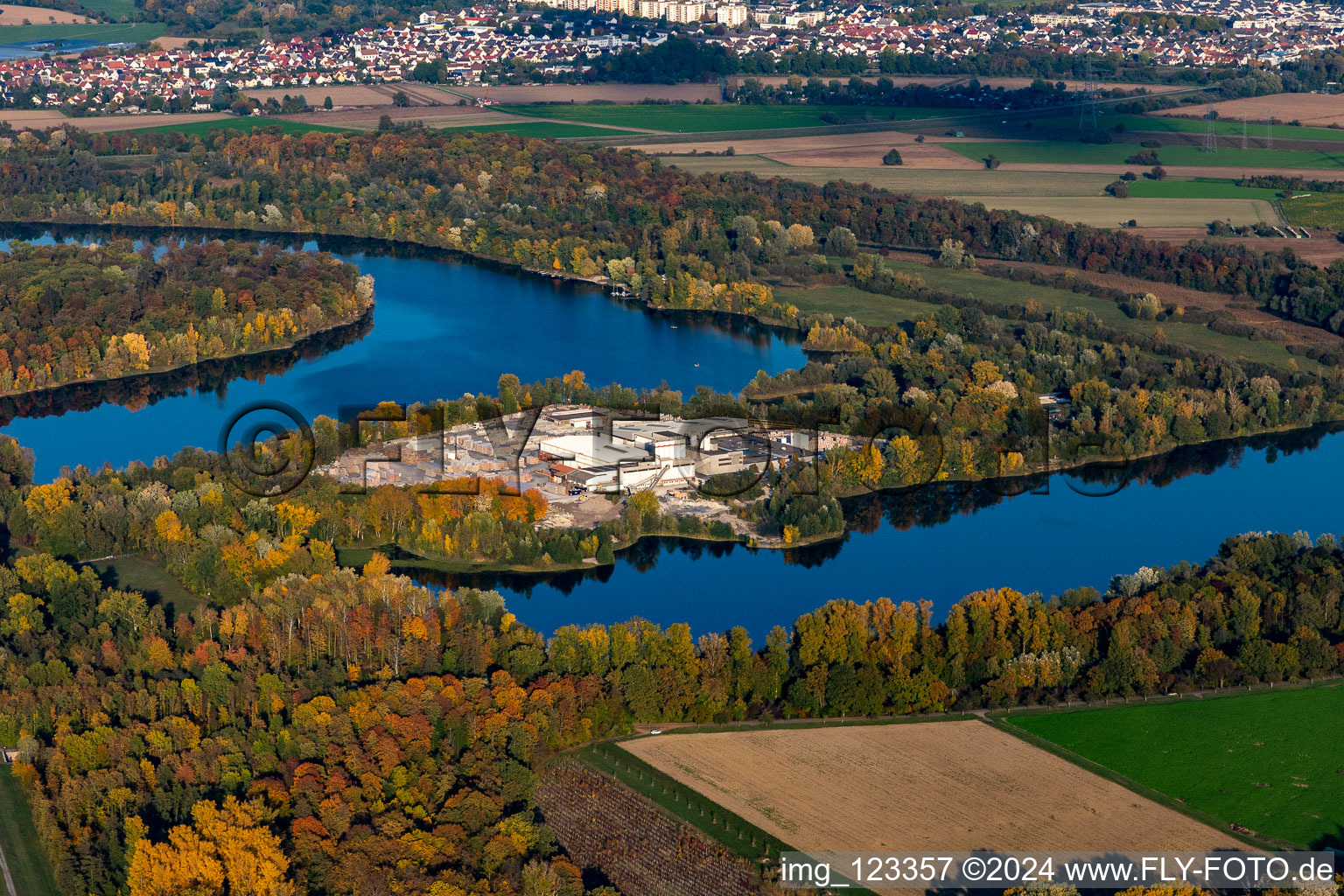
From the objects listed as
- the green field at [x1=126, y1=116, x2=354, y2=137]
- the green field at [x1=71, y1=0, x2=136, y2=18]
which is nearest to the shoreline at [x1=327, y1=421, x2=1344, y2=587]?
the green field at [x1=126, y1=116, x2=354, y2=137]

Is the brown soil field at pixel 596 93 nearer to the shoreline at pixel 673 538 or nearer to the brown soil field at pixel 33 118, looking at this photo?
the brown soil field at pixel 33 118

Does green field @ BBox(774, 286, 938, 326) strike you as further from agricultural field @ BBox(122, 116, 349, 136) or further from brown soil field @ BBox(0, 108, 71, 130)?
brown soil field @ BBox(0, 108, 71, 130)

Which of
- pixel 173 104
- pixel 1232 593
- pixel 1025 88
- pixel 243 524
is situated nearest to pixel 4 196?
pixel 173 104

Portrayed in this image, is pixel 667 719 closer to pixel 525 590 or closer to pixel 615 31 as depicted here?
pixel 525 590

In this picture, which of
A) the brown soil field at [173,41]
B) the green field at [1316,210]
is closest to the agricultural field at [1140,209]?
the green field at [1316,210]

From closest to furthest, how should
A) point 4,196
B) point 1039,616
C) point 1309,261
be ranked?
point 1039,616 < point 1309,261 < point 4,196

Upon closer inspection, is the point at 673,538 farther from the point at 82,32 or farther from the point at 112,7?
the point at 112,7
